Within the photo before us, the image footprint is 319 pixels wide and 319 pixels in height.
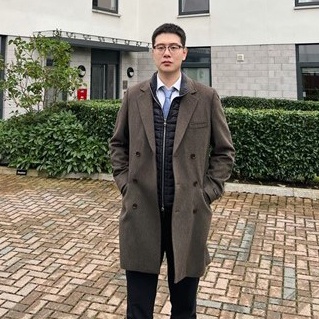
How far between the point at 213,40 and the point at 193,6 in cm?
150

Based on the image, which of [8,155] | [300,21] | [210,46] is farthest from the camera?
[210,46]

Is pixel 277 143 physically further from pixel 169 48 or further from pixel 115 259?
pixel 169 48

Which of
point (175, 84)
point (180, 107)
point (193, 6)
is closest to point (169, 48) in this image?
point (175, 84)

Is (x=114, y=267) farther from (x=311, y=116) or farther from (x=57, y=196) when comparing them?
(x=311, y=116)

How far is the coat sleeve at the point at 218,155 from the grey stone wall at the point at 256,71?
37.3 ft

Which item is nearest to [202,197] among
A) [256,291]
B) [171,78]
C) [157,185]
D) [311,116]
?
[157,185]

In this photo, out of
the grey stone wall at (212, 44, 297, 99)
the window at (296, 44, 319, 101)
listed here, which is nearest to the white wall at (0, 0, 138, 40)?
the grey stone wall at (212, 44, 297, 99)

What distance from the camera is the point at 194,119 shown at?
7.45 ft

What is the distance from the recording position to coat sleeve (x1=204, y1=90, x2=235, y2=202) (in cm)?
233

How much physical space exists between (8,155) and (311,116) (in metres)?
5.95

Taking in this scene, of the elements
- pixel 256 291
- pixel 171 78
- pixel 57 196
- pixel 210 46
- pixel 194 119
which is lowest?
pixel 256 291

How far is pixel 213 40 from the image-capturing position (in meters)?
13.7

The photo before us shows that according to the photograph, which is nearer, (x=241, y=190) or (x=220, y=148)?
(x=220, y=148)

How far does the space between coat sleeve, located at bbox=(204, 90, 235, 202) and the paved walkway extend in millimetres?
1261
